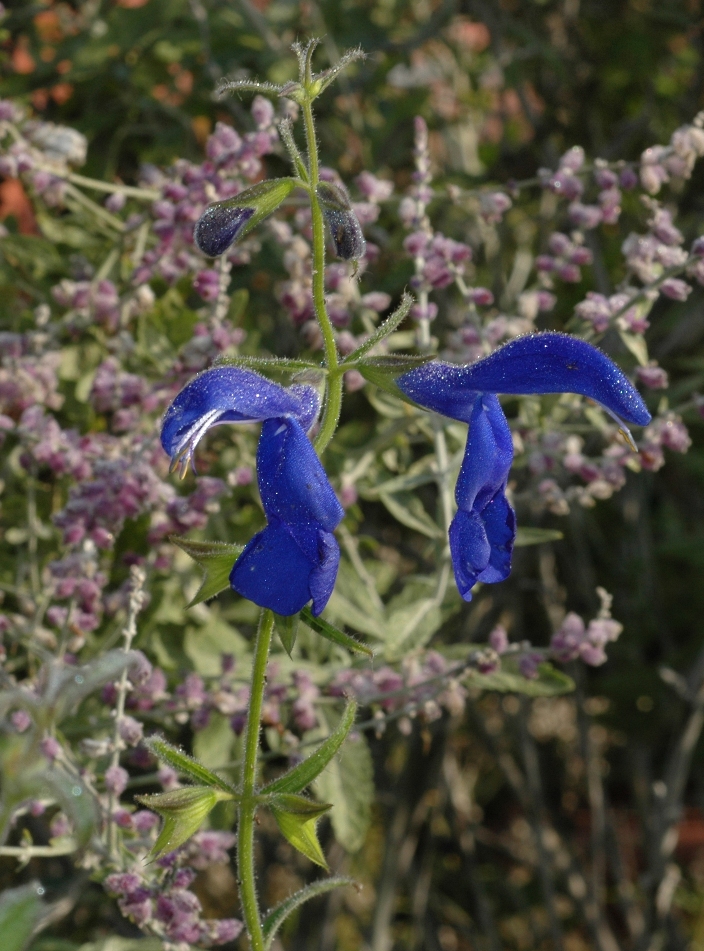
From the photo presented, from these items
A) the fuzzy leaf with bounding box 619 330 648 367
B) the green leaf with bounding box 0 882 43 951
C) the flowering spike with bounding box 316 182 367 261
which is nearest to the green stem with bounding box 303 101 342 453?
the flowering spike with bounding box 316 182 367 261

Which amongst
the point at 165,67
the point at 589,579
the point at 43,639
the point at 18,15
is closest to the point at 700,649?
the point at 589,579

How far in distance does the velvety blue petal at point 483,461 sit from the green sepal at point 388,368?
6cm

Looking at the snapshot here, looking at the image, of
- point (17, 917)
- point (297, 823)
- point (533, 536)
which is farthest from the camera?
point (533, 536)

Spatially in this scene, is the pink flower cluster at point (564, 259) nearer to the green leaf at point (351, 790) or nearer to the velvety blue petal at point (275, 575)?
the green leaf at point (351, 790)

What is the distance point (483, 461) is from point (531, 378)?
117mm

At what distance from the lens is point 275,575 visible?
2.81ft

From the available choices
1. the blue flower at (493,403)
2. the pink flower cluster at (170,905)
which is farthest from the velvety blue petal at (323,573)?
the pink flower cluster at (170,905)

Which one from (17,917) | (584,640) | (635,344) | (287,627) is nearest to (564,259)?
(635,344)

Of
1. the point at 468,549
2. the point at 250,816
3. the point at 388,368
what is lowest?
the point at 250,816

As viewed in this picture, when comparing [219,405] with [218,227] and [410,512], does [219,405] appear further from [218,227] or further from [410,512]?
[410,512]

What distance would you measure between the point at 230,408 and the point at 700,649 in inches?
64.6

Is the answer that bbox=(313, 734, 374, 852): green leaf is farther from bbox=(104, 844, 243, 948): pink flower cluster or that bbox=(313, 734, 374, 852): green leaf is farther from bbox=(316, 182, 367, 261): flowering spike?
bbox=(316, 182, 367, 261): flowering spike

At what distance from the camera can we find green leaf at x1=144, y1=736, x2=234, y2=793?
97 centimetres

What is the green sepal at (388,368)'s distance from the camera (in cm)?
94
